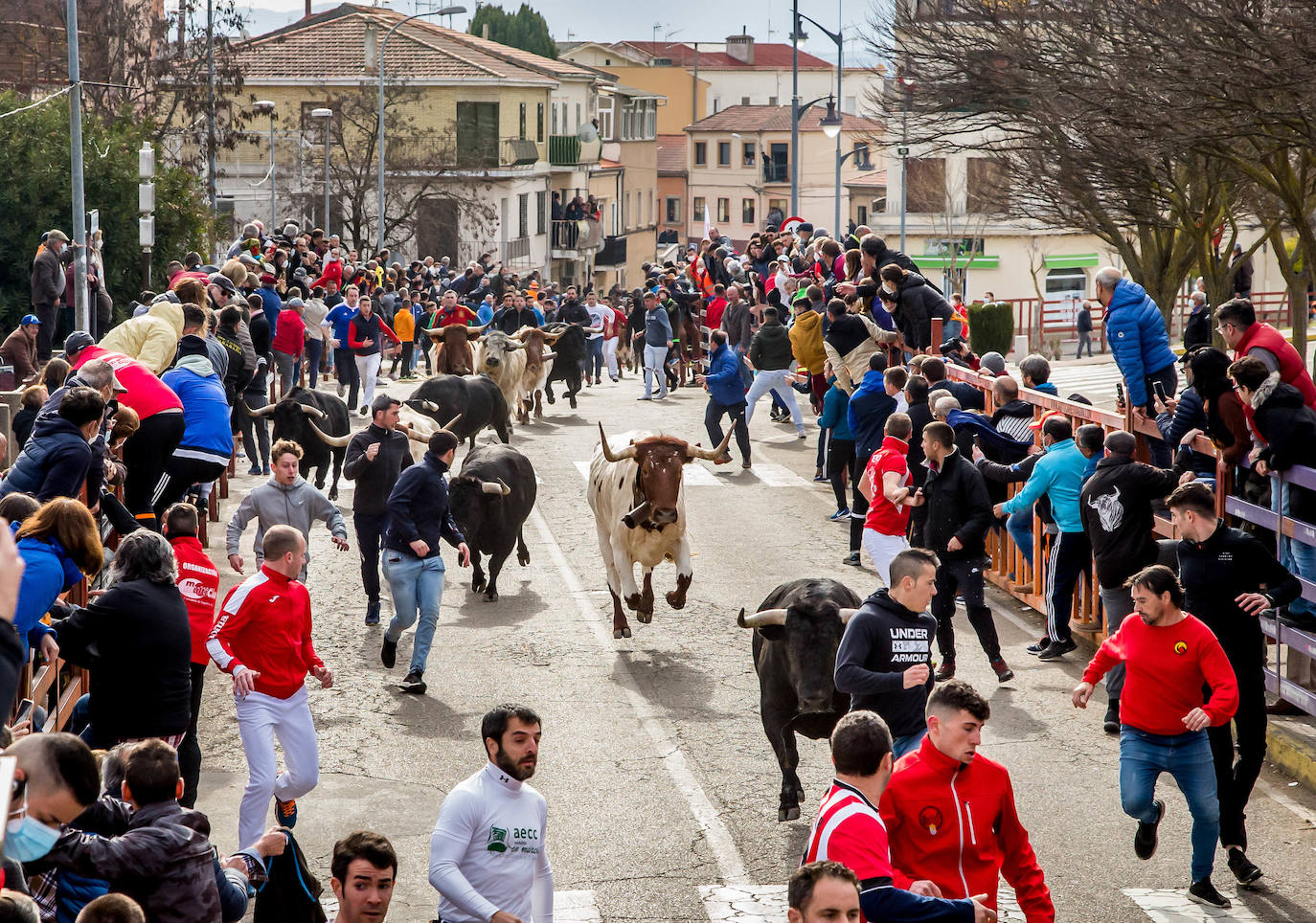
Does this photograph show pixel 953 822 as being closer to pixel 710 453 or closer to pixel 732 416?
pixel 710 453

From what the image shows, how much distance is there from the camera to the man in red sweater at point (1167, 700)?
25.8 ft

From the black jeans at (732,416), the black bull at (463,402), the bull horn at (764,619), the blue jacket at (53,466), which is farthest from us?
the black jeans at (732,416)

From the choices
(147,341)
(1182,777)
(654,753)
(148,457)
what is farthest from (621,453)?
(1182,777)

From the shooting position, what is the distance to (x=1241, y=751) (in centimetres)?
867

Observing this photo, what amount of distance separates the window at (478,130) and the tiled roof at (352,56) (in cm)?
115

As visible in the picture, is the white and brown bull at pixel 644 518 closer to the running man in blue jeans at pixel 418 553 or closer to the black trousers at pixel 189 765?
the running man in blue jeans at pixel 418 553

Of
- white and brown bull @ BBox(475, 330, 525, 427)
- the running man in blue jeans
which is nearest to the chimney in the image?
white and brown bull @ BBox(475, 330, 525, 427)

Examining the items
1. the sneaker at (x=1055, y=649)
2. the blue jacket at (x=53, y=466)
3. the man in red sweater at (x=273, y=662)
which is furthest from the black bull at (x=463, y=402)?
the man in red sweater at (x=273, y=662)

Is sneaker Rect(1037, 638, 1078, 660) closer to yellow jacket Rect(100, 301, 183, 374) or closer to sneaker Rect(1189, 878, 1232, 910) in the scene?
sneaker Rect(1189, 878, 1232, 910)

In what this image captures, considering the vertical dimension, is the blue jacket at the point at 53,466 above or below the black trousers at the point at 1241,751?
above

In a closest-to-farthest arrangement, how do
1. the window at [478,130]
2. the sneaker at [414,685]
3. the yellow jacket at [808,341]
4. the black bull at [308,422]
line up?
the sneaker at [414,685] < the black bull at [308,422] < the yellow jacket at [808,341] < the window at [478,130]

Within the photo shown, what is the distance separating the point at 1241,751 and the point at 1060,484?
3.88 meters

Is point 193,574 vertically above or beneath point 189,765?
above

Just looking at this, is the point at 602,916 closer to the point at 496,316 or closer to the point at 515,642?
the point at 515,642
